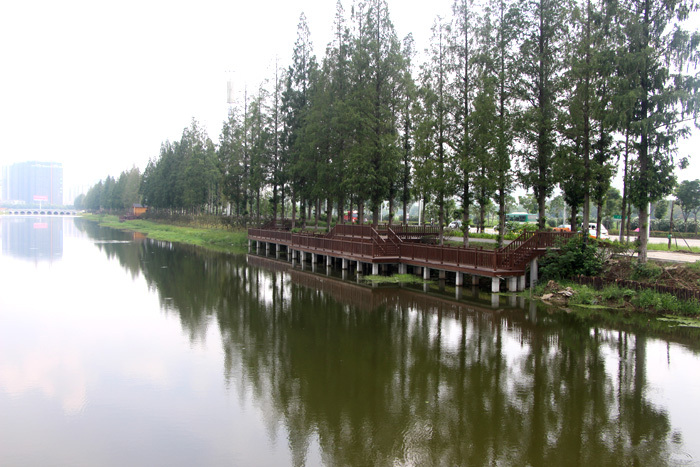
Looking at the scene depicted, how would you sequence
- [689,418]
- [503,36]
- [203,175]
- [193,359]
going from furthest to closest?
[203,175]
[503,36]
[193,359]
[689,418]

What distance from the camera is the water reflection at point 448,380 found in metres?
8.09

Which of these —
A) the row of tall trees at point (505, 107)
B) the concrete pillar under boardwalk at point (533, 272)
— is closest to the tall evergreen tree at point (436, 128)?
the row of tall trees at point (505, 107)

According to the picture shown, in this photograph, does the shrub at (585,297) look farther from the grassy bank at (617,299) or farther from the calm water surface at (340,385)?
the calm water surface at (340,385)

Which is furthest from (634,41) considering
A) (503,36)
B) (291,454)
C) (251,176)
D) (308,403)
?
(251,176)

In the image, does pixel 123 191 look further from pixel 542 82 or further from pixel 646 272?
pixel 646 272

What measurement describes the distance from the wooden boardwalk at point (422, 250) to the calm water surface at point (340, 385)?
2.49m

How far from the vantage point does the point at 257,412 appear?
9.52m

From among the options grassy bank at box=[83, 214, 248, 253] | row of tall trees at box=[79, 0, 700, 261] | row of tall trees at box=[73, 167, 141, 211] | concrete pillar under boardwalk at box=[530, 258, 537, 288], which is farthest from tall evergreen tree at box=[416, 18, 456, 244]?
row of tall trees at box=[73, 167, 141, 211]

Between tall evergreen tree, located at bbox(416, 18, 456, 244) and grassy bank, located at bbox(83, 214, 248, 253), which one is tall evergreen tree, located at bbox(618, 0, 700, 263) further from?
grassy bank, located at bbox(83, 214, 248, 253)

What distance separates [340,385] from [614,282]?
13873 millimetres

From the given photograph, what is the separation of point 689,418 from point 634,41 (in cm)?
1614

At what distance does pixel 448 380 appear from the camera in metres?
11.2

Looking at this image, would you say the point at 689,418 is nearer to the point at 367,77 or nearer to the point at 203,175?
the point at 367,77

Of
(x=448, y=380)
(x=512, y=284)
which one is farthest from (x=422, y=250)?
(x=448, y=380)
